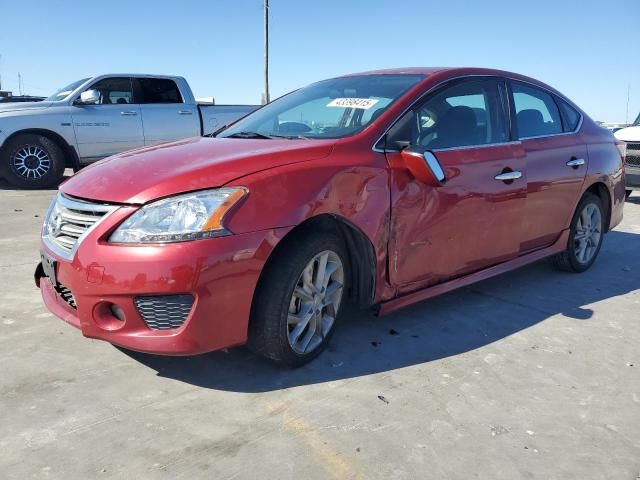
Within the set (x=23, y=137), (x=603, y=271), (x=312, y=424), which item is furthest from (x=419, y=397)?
(x=23, y=137)

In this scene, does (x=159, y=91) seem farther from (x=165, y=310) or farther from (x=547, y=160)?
(x=165, y=310)

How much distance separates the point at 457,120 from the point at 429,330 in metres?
1.36

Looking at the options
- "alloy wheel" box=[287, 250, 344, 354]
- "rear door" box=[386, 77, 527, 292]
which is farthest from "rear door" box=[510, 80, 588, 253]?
"alloy wheel" box=[287, 250, 344, 354]

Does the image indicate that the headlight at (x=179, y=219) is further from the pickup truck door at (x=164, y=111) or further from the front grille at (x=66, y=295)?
the pickup truck door at (x=164, y=111)

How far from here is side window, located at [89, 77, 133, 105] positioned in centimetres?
912

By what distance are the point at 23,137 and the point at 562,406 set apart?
854 cm

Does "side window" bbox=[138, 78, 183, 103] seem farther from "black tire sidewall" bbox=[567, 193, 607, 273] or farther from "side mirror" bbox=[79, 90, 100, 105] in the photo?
"black tire sidewall" bbox=[567, 193, 607, 273]

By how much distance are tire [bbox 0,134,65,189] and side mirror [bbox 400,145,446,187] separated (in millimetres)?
7337

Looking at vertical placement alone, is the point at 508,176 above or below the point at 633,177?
above

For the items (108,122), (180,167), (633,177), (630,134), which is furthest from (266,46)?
(180,167)

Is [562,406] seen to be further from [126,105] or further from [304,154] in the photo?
[126,105]

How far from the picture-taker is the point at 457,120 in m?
3.64

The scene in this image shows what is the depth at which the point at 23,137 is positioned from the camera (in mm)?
8625

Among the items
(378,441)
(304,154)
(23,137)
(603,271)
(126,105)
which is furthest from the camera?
(126,105)
